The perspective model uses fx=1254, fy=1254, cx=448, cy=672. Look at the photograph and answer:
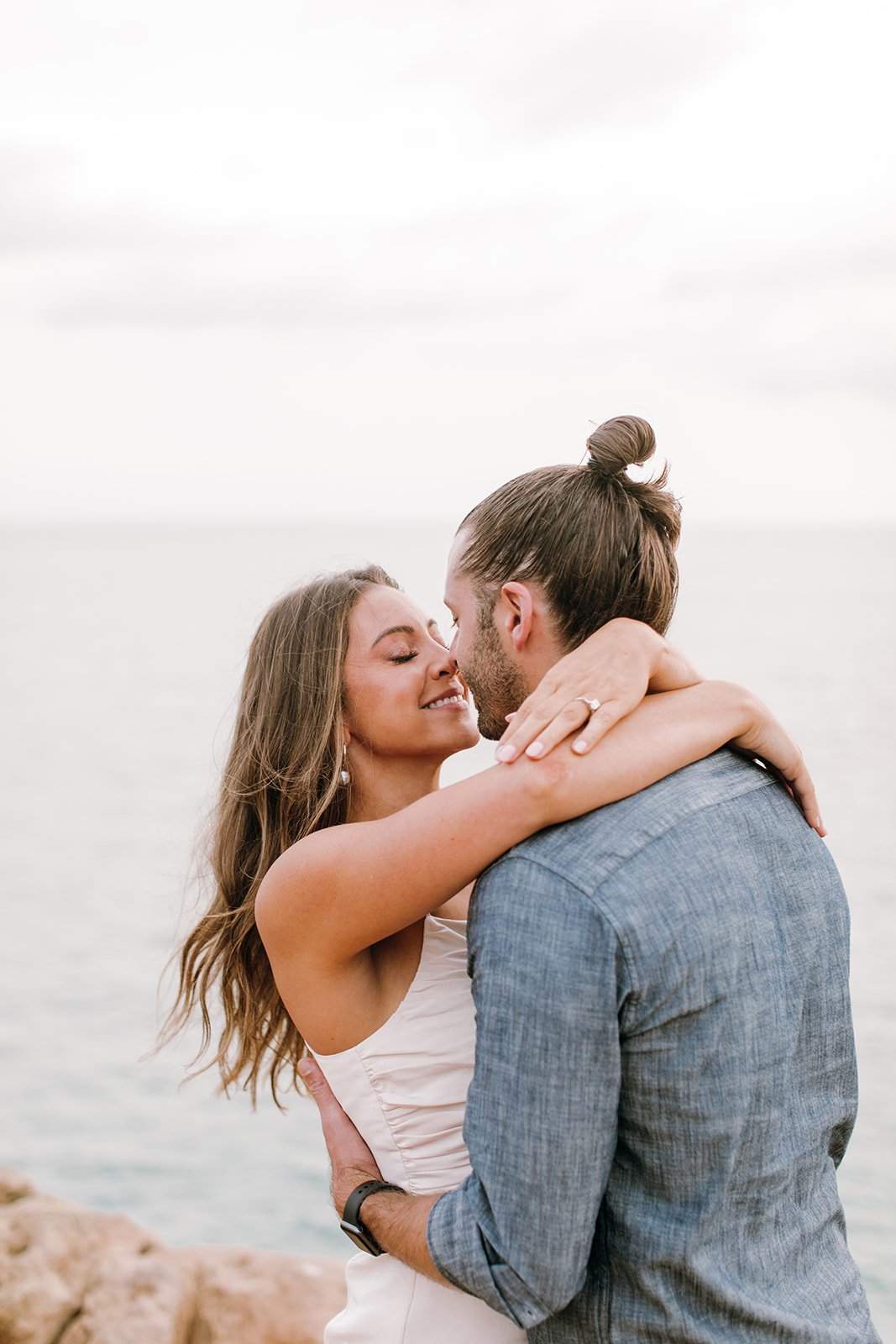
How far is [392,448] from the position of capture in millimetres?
59156

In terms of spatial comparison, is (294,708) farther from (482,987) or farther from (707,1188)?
(707,1188)

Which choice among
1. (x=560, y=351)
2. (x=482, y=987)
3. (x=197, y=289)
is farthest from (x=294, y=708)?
(x=197, y=289)

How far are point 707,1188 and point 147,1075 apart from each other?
15.7m

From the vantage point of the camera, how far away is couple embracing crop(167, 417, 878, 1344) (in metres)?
1.73

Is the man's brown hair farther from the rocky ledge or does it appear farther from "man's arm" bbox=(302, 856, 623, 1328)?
the rocky ledge

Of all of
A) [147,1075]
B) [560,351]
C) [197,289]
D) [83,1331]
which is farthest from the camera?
[197,289]

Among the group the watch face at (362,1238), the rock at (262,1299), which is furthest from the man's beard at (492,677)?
the rock at (262,1299)

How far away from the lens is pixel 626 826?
71.9 inches

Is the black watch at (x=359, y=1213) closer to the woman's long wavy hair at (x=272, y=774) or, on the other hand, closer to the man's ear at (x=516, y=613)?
the woman's long wavy hair at (x=272, y=774)

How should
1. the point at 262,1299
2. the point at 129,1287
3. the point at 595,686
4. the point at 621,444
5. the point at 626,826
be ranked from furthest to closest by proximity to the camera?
the point at 262,1299, the point at 129,1287, the point at 621,444, the point at 595,686, the point at 626,826

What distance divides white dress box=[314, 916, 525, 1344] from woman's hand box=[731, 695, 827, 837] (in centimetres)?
69

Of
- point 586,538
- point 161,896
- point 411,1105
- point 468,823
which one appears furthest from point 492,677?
point 161,896

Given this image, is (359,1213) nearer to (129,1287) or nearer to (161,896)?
(129,1287)

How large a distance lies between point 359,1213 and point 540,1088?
69 cm
